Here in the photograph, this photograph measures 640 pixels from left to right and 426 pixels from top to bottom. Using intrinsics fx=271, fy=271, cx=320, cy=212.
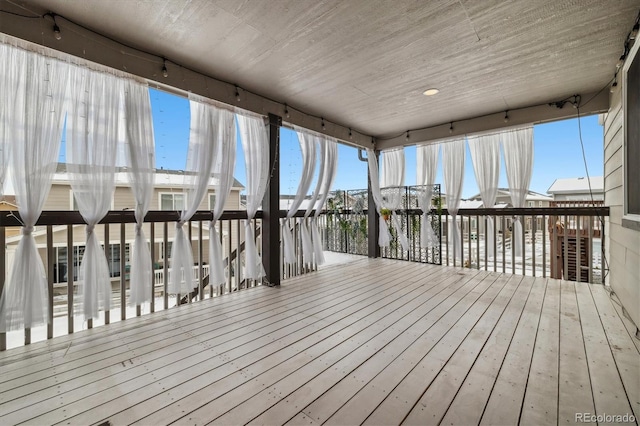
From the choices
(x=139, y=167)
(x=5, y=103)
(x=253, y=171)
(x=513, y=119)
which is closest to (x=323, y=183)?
(x=253, y=171)

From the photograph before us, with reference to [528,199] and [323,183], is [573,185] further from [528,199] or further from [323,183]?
[323,183]

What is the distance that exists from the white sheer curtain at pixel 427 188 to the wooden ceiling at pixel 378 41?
140 cm

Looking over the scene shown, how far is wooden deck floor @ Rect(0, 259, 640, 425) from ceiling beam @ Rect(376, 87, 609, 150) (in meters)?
2.46

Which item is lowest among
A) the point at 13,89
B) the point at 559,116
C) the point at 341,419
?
the point at 341,419

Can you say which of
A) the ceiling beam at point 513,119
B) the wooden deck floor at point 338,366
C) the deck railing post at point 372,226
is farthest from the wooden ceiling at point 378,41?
the wooden deck floor at point 338,366

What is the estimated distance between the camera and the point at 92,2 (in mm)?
1936

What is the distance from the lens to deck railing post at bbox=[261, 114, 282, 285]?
12.0 feet

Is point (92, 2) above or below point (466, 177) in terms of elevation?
above

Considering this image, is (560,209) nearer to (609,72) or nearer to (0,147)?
(609,72)

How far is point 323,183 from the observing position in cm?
439

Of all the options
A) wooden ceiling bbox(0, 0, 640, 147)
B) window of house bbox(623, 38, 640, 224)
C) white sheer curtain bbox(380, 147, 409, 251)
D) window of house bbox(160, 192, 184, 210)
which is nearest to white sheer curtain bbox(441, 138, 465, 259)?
white sheer curtain bbox(380, 147, 409, 251)

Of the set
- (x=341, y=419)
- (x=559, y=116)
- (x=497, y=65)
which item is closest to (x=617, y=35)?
(x=497, y=65)

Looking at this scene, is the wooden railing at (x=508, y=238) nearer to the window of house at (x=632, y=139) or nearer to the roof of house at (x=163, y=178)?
the window of house at (x=632, y=139)

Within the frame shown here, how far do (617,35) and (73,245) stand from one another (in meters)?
5.03
